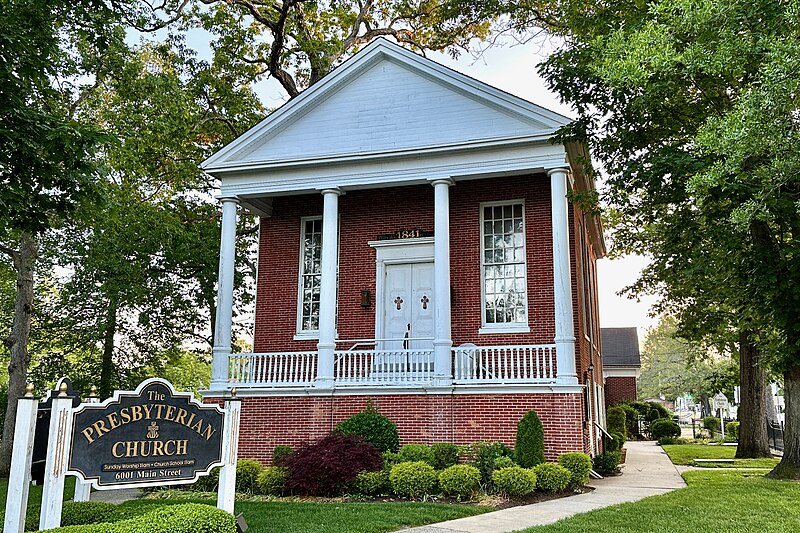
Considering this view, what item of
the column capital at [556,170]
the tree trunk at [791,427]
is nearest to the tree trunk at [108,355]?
the column capital at [556,170]

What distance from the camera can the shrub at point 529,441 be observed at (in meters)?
11.8

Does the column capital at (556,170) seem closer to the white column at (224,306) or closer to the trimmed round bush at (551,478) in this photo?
the trimmed round bush at (551,478)

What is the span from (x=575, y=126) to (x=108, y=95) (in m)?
14.1

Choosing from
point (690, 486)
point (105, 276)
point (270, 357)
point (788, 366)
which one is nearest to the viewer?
point (690, 486)

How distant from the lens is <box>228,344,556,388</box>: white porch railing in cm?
1309

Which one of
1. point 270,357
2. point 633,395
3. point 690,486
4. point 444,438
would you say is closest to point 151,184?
point 270,357

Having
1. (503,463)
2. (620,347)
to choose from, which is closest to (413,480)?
(503,463)

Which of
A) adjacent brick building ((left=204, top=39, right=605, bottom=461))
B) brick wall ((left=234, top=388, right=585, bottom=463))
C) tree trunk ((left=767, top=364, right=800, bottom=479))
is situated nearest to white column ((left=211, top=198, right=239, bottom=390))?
adjacent brick building ((left=204, top=39, right=605, bottom=461))

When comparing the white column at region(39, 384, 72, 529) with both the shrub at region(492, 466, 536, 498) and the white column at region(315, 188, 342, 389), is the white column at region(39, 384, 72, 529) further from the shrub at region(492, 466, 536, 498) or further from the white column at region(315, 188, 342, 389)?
the white column at region(315, 188, 342, 389)

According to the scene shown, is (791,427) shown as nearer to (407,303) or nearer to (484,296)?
(484,296)

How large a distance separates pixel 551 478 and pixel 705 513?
2.67m

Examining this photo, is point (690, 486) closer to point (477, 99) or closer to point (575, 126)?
point (575, 126)

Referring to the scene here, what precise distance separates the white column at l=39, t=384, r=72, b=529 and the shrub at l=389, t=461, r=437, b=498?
19.5ft

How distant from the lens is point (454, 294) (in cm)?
1538
